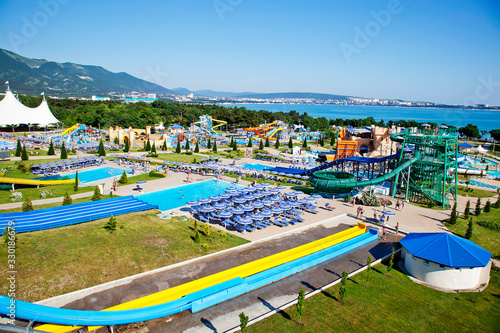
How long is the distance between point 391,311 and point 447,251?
5.40 m

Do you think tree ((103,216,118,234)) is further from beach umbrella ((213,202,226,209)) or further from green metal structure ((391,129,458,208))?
green metal structure ((391,129,458,208))

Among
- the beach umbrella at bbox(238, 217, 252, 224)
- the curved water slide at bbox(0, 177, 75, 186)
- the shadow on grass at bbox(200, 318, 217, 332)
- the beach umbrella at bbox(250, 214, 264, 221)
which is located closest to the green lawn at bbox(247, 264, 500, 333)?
the shadow on grass at bbox(200, 318, 217, 332)

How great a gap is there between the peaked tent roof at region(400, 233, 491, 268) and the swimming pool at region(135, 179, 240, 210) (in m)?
18.5

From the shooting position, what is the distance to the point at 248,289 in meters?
14.9

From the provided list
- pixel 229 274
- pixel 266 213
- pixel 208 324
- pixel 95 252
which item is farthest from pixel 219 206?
pixel 208 324

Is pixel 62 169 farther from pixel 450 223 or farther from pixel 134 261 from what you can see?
pixel 450 223

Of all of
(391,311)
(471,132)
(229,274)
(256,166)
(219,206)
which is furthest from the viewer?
(471,132)

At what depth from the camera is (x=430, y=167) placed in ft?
102

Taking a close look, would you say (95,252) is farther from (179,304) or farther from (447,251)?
(447,251)

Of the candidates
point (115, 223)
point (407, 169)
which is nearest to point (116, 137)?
point (115, 223)

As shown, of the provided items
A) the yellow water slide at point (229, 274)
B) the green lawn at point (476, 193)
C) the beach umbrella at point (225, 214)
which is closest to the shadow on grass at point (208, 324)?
the yellow water slide at point (229, 274)

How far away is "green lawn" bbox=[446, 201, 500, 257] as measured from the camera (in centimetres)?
2144

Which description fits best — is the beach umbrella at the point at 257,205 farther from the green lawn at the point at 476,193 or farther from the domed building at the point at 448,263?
the green lawn at the point at 476,193

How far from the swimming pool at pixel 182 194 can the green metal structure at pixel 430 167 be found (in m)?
19.0
